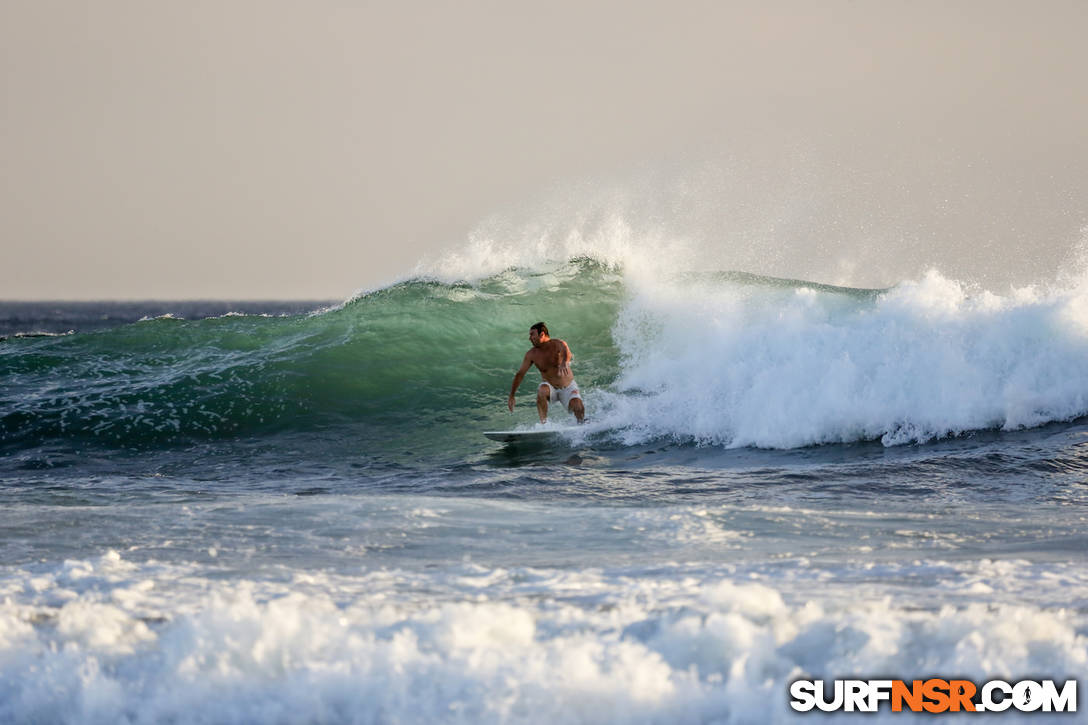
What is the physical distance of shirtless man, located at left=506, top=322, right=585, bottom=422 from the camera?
36.6ft

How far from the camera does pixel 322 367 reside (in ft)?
45.6

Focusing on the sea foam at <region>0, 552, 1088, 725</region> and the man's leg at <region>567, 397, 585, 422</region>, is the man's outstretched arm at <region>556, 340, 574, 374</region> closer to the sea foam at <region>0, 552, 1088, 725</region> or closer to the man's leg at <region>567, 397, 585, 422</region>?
the man's leg at <region>567, 397, 585, 422</region>

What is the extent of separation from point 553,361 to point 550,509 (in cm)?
425

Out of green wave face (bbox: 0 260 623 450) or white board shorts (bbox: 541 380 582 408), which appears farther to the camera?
green wave face (bbox: 0 260 623 450)

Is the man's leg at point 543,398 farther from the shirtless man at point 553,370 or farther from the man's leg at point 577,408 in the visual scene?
the man's leg at point 577,408

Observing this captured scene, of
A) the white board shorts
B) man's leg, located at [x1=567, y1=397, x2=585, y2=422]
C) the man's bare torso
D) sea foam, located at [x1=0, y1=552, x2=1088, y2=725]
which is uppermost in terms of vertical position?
→ the man's bare torso

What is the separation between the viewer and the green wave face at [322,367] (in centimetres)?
1178

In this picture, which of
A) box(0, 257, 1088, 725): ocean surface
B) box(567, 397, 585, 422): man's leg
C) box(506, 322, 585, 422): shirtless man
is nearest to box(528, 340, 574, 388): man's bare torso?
box(506, 322, 585, 422): shirtless man

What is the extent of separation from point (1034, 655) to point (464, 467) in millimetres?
6596

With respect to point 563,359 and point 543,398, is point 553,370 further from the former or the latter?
point 543,398

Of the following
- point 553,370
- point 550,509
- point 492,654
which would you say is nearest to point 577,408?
point 553,370

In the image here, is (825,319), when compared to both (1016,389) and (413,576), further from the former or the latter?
(413,576)

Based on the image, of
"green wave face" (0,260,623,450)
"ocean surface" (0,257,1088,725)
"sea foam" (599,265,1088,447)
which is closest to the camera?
"ocean surface" (0,257,1088,725)

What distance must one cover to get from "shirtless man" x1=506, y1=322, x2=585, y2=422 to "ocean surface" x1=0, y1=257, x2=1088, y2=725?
1.35ft
